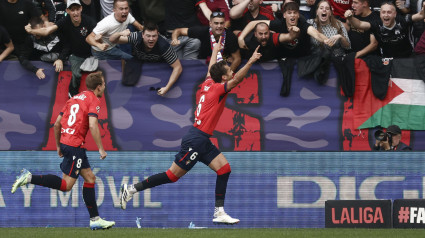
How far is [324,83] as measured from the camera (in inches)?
554

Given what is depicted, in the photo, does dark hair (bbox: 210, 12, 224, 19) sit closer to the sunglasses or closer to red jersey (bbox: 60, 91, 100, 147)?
the sunglasses

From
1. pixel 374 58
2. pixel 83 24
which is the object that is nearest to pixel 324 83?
pixel 374 58

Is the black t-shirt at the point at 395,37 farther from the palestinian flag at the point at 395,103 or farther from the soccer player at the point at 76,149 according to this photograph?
the soccer player at the point at 76,149

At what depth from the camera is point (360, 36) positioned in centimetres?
1409

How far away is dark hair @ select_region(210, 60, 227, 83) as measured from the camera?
1114cm

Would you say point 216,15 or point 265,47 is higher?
point 216,15

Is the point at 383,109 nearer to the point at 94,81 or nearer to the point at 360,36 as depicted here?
the point at 360,36

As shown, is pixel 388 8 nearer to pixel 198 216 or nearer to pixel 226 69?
pixel 226 69

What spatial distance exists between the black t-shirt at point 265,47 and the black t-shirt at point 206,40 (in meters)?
0.24

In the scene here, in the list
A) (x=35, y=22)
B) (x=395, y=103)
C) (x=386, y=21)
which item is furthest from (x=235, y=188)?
(x=35, y=22)

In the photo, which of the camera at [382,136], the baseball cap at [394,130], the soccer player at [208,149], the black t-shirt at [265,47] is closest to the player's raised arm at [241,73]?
the soccer player at [208,149]

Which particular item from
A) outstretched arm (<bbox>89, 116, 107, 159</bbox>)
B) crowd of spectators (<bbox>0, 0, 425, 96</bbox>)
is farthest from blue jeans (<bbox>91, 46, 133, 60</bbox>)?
outstretched arm (<bbox>89, 116, 107, 159</bbox>)

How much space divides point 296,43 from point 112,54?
3.18 metres

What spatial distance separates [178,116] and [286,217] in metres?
3.04
